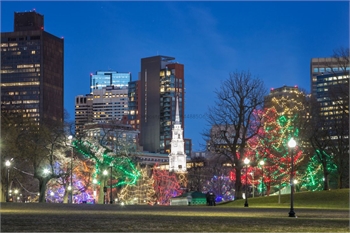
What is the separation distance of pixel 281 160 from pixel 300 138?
2.94 metres

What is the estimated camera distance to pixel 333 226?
25.7 metres

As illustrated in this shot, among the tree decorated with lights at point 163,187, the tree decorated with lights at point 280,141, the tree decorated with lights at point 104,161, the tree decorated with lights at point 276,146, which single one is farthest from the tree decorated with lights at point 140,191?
the tree decorated with lights at point 280,141

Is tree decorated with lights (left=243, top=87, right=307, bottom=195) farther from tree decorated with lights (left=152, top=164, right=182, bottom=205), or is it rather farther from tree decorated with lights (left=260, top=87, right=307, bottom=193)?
tree decorated with lights (left=152, top=164, right=182, bottom=205)

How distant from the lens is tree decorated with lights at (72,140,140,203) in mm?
79562

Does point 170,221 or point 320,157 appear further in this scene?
point 320,157

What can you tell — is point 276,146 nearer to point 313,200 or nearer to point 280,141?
point 280,141

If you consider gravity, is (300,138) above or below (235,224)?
above

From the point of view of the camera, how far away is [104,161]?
79.5m

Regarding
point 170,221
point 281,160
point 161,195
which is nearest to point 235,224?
point 170,221

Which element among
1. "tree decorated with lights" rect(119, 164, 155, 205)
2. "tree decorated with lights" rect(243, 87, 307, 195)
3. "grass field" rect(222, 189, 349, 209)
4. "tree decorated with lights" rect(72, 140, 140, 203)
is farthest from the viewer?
"tree decorated with lights" rect(119, 164, 155, 205)

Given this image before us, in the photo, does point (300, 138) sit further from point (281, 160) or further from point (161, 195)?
point (161, 195)

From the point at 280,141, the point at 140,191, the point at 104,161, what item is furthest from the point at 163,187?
the point at 280,141

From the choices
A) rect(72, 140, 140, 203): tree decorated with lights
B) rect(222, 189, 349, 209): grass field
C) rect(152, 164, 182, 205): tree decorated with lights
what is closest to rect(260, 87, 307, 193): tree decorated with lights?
rect(222, 189, 349, 209): grass field

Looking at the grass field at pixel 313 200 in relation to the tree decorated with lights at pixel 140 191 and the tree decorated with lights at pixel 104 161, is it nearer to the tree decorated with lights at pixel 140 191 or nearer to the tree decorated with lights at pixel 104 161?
the tree decorated with lights at pixel 104 161
